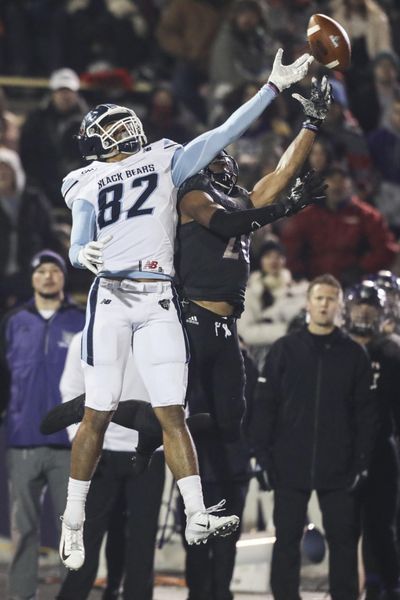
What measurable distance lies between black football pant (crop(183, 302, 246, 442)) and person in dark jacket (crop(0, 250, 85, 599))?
189 centimetres

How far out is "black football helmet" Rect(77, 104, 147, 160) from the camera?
26.0 feet

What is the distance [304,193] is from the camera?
298 inches

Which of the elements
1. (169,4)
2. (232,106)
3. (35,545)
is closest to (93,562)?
(35,545)

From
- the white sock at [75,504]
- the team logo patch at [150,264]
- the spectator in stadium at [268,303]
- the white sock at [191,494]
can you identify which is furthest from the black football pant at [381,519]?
the team logo patch at [150,264]

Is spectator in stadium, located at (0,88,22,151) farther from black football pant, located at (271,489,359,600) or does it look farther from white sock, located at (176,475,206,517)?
white sock, located at (176,475,206,517)

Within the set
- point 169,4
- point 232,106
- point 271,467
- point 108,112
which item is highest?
point 169,4

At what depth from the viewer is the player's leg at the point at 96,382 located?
7824 mm

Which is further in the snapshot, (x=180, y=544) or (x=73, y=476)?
(x=180, y=544)

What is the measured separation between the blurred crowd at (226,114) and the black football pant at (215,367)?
2001mm

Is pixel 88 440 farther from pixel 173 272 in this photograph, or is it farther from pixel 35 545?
pixel 35 545

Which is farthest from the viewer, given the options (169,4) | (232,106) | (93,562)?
(169,4)

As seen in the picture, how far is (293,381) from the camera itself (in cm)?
962

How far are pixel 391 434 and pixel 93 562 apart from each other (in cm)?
224

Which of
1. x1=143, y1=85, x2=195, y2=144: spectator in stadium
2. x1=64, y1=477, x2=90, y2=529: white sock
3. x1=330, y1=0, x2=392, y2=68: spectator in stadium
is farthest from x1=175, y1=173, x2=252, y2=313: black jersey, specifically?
x1=330, y1=0, x2=392, y2=68: spectator in stadium
